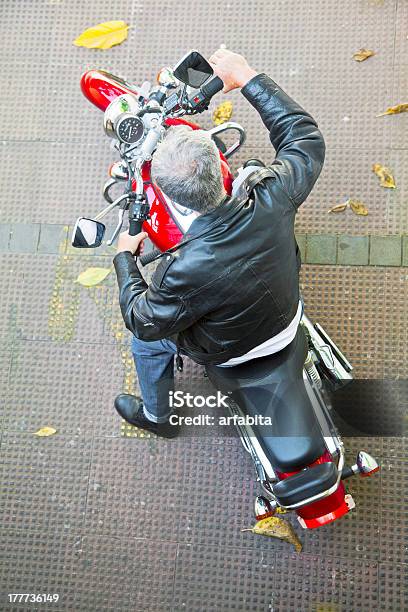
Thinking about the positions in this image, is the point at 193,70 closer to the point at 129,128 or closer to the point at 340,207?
the point at 129,128

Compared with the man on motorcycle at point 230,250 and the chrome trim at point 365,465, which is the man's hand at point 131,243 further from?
the chrome trim at point 365,465

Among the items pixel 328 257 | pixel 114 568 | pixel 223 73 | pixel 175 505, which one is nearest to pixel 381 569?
pixel 175 505

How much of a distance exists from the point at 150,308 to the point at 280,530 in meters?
1.58

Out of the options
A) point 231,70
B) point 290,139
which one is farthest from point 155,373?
point 231,70

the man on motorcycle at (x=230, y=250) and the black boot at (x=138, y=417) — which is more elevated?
the man on motorcycle at (x=230, y=250)

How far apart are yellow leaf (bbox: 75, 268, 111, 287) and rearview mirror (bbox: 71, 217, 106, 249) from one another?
94 centimetres

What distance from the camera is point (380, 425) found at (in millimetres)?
3268

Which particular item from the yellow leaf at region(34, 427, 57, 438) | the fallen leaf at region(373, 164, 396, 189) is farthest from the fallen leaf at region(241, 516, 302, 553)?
the fallen leaf at region(373, 164, 396, 189)

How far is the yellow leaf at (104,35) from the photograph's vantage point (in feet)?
12.2

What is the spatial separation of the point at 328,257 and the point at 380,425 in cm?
91

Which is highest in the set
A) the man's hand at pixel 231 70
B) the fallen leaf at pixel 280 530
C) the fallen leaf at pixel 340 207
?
the man's hand at pixel 231 70

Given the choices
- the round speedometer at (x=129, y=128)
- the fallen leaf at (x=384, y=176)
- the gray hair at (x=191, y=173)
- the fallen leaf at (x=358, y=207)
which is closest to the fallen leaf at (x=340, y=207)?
the fallen leaf at (x=358, y=207)

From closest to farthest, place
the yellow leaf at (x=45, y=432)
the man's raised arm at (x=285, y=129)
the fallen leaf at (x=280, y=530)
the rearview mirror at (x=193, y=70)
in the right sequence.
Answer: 1. the man's raised arm at (x=285, y=129)
2. the rearview mirror at (x=193, y=70)
3. the fallen leaf at (x=280, y=530)
4. the yellow leaf at (x=45, y=432)

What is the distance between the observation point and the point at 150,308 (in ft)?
7.18
